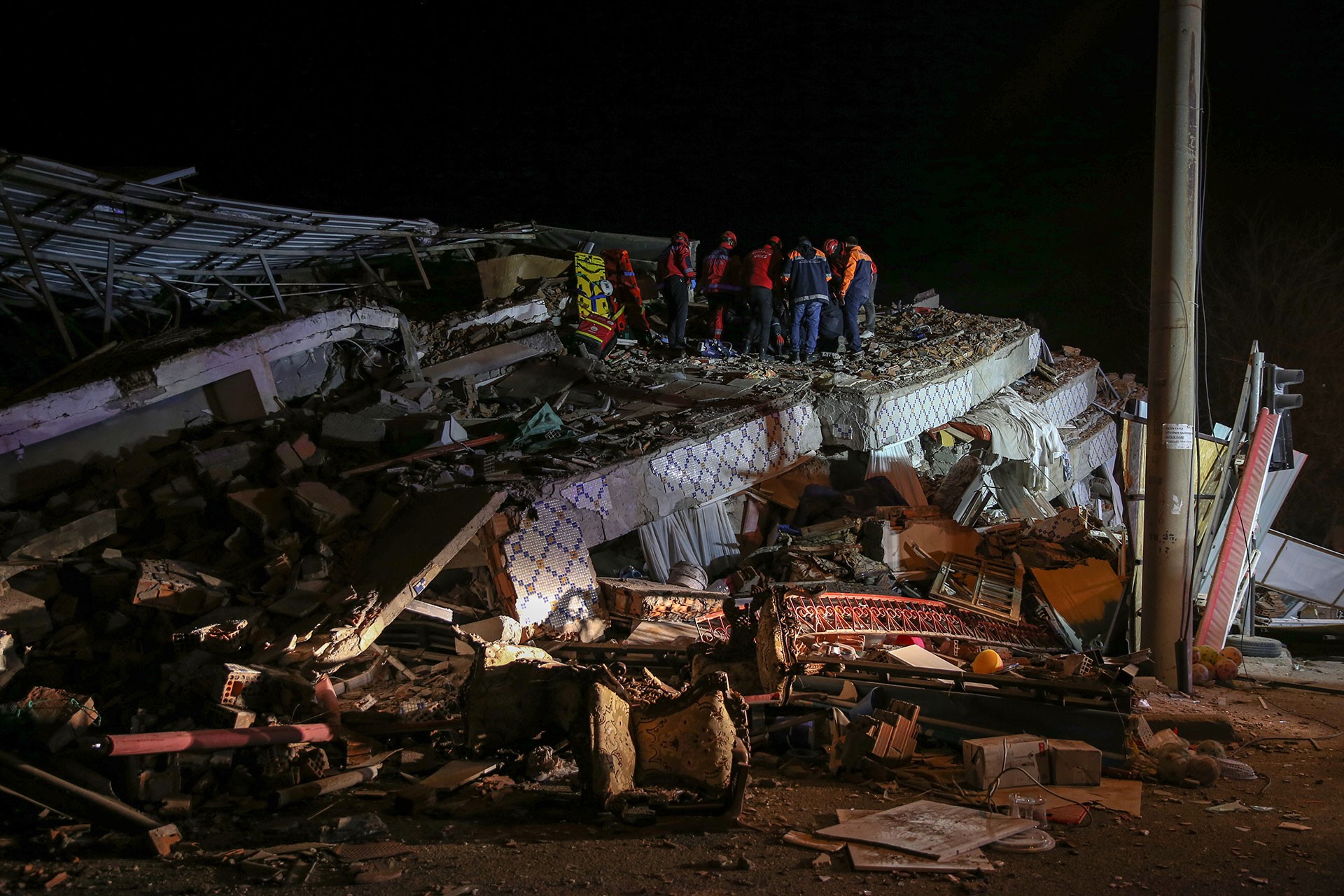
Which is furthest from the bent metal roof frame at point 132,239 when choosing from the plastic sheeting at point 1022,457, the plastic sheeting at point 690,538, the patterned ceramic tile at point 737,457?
the plastic sheeting at point 1022,457

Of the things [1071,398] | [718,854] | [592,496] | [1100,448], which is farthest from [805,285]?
[718,854]

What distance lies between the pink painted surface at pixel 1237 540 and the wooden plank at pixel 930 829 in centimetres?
484

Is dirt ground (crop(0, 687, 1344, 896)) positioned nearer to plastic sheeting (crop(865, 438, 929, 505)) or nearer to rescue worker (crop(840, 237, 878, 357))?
plastic sheeting (crop(865, 438, 929, 505))

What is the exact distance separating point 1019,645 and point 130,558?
7.36 metres

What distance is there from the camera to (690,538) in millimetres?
9656

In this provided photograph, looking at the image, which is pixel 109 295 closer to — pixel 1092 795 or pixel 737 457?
pixel 737 457

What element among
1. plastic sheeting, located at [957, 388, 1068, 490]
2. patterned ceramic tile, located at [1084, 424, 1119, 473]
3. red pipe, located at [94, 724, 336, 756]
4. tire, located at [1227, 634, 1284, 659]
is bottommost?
patterned ceramic tile, located at [1084, 424, 1119, 473]

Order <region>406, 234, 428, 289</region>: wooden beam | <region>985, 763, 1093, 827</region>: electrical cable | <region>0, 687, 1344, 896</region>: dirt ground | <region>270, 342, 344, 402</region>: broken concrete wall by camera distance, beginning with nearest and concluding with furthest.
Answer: <region>0, 687, 1344, 896</region>: dirt ground → <region>985, 763, 1093, 827</region>: electrical cable → <region>270, 342, 344, 402</region>: broken concrete wall → <region>406, 234, 428, 289</region>: wooden beam

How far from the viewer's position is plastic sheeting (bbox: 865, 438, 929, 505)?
11539 millimetres

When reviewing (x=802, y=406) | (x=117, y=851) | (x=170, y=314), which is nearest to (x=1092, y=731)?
(x=117, y=851)

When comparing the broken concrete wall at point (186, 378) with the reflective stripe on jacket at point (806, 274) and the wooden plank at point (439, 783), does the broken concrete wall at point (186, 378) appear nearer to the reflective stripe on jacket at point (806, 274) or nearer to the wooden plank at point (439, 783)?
the reflective stripe on jacket at point (806, 274)

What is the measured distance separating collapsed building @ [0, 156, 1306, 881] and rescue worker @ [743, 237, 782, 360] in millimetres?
382

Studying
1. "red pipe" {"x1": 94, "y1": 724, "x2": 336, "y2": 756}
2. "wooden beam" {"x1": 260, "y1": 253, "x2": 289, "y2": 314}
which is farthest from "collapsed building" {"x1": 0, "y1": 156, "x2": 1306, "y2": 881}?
"wooden beam" {"x1": 260, "y1": 253, "x2": 289, "y2": 314}

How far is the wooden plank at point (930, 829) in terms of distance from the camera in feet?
13.0
